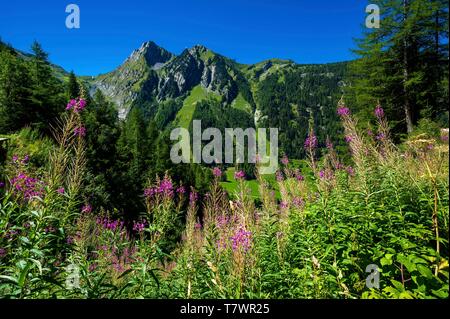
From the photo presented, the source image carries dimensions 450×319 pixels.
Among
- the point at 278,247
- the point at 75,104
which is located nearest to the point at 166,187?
the point at 75,104

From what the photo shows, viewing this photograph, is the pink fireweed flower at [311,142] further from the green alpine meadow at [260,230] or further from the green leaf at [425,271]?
the green leaf at [425,271]

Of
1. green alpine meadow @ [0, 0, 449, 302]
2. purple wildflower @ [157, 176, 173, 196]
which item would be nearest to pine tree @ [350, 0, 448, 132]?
green alpine meadow @ [0, 0, 449, 302]

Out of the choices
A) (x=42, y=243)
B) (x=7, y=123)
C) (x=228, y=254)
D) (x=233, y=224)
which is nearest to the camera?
(x=42, y=243)

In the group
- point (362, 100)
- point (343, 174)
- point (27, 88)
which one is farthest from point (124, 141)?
point (343, 174)

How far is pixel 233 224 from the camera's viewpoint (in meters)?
4.18

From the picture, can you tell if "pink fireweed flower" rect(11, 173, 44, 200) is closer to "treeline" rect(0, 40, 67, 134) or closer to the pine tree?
the pine tree

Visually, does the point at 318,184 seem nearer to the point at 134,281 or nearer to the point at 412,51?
the point at 134,281

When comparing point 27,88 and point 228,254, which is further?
point 27,88

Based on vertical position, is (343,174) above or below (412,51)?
below

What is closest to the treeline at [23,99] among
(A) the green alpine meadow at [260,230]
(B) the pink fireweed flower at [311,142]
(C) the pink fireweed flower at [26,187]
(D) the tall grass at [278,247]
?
(C) the pink fireweed flower at [26,187]

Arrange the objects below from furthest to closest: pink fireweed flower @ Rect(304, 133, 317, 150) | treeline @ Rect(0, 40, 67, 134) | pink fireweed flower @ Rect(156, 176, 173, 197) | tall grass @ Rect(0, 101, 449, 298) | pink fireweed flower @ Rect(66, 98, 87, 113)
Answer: treeline @ Rect(0, 40, 67, 134) → pink fireweed flower @ Rect(156, 176, 173, 197) → pink fireweed flower @ Rect(304, 133, 317, 150) → pink fireweed flower @ Rect(66, 98, 87, 113) → tall grass @ Rect(0, 101, 449, 298)

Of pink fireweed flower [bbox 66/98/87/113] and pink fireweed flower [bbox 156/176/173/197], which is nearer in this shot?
pink fireweed flower [bbox 66/98/87/113]

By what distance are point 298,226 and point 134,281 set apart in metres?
2.81

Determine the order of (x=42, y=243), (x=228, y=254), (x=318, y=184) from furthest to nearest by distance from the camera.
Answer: (x=318, y=184)
(x=228, y=254)
(x=42, y=243)
